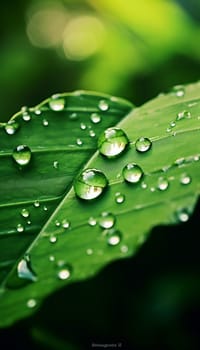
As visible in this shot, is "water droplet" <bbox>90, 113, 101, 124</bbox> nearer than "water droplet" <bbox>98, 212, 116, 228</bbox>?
No

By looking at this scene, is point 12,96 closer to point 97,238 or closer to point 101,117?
Answer: point 101,117

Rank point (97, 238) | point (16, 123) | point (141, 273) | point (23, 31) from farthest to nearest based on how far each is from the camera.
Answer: point (23, 31) → point (141, 273) → point (16, 123) → point (97, 238)

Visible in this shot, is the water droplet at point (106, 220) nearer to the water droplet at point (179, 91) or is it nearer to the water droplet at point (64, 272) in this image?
the water droplet at point (64, 272)

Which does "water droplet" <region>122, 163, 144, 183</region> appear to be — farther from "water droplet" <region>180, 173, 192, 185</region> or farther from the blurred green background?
the blurred green background

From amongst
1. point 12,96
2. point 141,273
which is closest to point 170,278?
point 141,273

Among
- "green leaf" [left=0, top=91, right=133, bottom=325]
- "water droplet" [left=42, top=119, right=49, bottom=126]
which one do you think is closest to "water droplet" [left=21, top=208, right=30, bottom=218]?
"green leaf" [left=0, top=91, right=133, bottom=325]

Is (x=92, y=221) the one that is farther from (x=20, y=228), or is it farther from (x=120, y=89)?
(x=120, y=89)

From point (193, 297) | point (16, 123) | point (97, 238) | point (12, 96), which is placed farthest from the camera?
point (12, 96)
